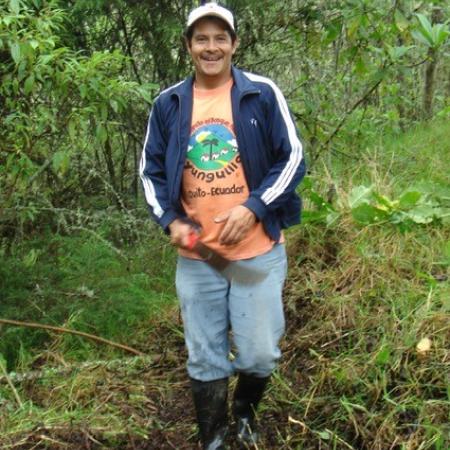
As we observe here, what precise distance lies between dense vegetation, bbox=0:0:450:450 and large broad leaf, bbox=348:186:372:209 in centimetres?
2

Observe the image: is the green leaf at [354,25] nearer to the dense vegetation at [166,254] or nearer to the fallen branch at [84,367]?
the dense vegetation at [166,254]

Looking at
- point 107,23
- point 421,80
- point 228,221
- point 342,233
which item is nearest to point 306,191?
point 342,233

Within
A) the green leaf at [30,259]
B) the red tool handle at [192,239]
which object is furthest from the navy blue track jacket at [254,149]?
the green leaf at [30,259]

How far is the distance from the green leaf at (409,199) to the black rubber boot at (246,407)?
5.30ft

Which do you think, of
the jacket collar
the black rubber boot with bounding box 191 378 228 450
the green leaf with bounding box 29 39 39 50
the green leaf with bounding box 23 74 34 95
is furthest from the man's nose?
the black rubber boot with bounding box 191 378 228 450

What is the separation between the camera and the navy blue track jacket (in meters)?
2.84

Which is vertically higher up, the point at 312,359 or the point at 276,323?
the point at 276,323

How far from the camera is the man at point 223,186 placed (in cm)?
286

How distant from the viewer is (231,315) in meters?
3.01

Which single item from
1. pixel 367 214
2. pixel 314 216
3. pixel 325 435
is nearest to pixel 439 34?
pixel 367 214

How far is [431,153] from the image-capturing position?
233 inches

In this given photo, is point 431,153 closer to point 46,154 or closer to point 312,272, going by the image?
point 312,272

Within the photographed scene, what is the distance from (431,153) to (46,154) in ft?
10.7

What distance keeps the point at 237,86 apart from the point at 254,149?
27cm
